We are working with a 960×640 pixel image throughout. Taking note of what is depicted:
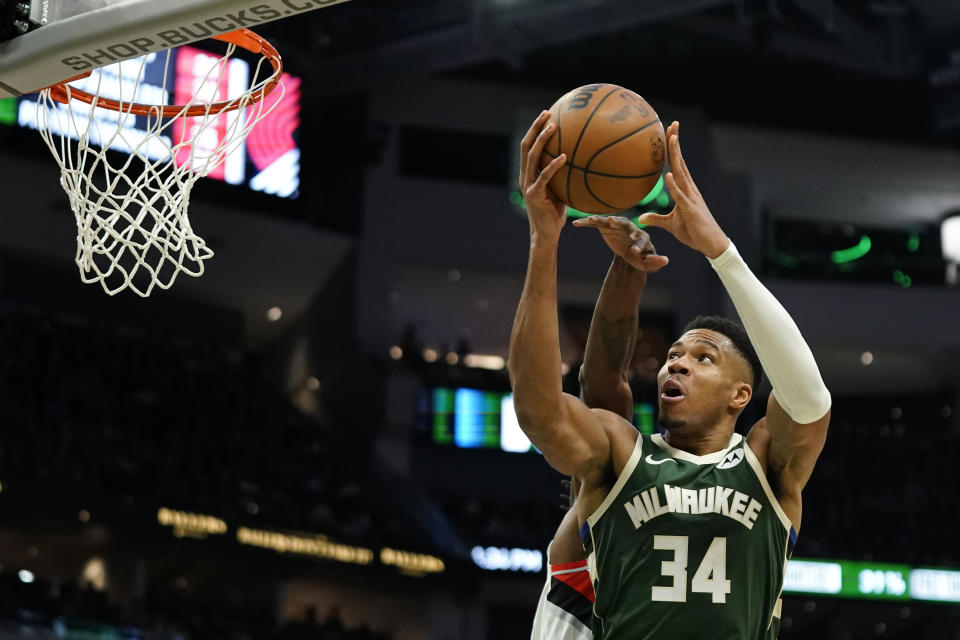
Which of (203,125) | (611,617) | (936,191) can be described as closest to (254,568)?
(936,191)

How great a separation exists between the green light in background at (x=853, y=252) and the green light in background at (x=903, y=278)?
0.82 m

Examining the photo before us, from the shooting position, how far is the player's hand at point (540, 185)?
2.70 meters

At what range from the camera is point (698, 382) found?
2932mm

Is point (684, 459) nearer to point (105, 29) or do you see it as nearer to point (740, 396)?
point (740, 396)

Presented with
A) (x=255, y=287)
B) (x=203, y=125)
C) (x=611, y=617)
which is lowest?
(x=611, y=617)

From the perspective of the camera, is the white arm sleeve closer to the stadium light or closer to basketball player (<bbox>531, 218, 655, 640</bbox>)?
basketball player (<bbox>531, 218, 655, 640</bbox>)

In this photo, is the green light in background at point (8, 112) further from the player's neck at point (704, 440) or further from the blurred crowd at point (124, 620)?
the player's neck at point (704, 440)

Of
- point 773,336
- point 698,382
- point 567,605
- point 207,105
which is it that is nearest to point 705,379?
point 698,382

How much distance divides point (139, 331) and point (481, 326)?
5.57 m

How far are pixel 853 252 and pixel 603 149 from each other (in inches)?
749

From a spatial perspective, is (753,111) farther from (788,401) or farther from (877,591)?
(788,401)

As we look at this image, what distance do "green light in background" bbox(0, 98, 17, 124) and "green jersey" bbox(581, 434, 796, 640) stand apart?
1401cm

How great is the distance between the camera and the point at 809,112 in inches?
804

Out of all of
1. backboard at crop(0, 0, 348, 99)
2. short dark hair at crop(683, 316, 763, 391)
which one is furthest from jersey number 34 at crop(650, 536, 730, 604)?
backboard at crop(0, 0, 348, 99)
